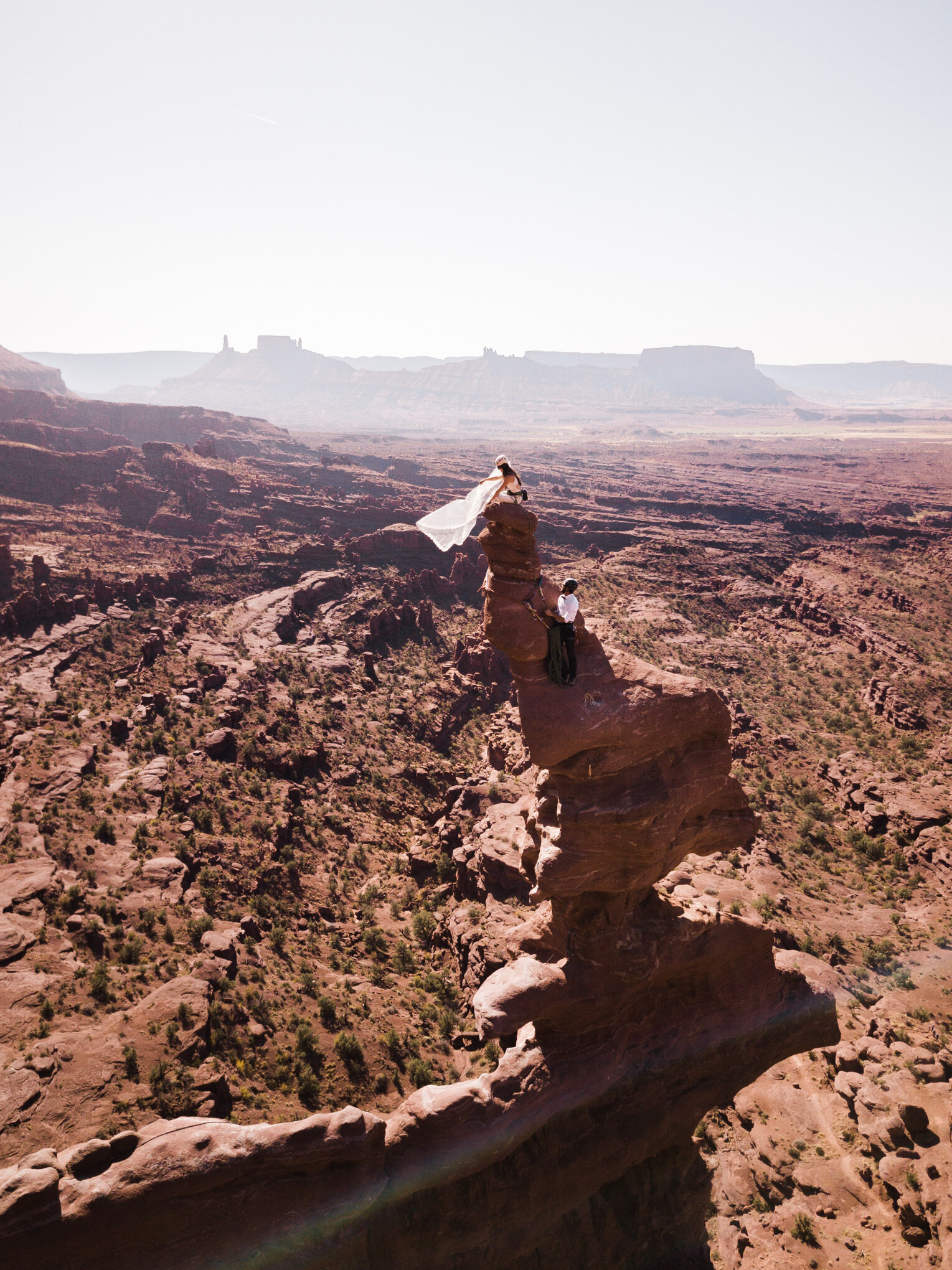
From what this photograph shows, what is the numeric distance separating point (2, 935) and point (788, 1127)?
86.9 feet

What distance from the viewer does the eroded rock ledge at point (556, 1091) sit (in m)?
11.4

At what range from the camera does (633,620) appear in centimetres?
7081

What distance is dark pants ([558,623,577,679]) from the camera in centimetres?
1402

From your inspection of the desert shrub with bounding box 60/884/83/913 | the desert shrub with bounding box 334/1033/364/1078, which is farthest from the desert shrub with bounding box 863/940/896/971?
the desert shrub with bounding box 60/884/83/913

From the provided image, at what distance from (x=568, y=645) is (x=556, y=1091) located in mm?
11222

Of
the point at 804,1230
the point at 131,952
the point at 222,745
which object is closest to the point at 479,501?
the point at 131,952

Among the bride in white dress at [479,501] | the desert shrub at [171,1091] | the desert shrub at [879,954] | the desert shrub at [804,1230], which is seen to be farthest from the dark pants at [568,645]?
the desert shrub at [879,954]

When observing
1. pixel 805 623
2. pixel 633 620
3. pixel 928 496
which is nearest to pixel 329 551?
pixel 633 620

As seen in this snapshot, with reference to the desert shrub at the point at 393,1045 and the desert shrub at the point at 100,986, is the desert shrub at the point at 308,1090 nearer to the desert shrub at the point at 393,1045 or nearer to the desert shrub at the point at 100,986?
the desert shrub at the point at 393,1045

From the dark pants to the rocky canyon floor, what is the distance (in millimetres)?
3791

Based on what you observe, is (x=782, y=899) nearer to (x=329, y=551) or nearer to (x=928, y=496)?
(x=329, y=551)

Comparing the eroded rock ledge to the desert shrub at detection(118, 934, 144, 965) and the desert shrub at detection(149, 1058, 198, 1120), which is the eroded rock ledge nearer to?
the desert shrub at detection(149, 1058, 198, 1120)

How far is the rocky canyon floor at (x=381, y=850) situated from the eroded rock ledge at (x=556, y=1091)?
1176mm

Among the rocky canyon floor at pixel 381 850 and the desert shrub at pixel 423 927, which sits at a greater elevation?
the rocky canyon floor at pixel 381 850
